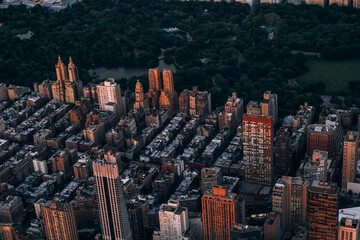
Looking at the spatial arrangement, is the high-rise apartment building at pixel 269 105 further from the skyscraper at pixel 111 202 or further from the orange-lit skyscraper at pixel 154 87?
the skyscraper at pixel 111 202

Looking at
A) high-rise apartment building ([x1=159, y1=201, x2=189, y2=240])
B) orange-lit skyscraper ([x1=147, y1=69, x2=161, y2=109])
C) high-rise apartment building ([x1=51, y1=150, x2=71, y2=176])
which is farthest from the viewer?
orange-lit skyscraper ([x1=147, y1=69, x2=161, y2=109])

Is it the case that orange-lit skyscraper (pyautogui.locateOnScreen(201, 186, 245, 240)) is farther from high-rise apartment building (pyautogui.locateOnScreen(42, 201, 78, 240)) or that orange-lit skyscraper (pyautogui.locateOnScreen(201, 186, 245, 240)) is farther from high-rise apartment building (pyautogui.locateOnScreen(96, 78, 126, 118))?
high-rise apartment building (pyautogui.locateOnScreen(96, 78, 126, 118))

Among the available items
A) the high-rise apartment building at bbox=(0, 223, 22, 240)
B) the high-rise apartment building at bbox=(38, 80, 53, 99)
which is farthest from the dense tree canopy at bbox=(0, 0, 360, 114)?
the high-rise apartment building at bbox=(0, 223, 22, 240)

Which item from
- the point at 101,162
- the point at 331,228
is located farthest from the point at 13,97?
the point at 331,228

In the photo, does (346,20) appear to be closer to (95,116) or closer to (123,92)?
(123,92)

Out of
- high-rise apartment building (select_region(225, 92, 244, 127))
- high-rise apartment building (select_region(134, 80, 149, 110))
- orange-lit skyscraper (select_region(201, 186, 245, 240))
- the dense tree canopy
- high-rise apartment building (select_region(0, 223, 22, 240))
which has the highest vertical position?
the dense tree canopy

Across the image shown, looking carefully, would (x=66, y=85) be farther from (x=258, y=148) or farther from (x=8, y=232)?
(x=258, y=148)

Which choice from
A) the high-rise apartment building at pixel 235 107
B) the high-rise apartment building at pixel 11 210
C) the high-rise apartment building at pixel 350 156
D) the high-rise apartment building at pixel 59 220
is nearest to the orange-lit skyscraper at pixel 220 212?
the high-rise apartment building at pixel 59 220

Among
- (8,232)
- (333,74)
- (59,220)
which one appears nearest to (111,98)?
(8,232)
